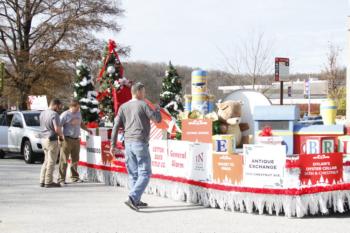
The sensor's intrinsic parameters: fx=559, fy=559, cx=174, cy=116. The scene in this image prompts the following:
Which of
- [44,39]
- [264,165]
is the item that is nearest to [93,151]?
[264,165]

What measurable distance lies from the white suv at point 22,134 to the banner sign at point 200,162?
27.2 ft

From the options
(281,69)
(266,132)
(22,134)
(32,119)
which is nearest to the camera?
(266,132)

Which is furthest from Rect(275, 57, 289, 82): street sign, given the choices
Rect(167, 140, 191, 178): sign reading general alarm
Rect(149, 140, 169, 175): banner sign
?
Rect(167, 140, 191, 178): sign reading general alarm

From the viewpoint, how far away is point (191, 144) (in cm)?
948

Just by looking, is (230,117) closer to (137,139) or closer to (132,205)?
(137,139)

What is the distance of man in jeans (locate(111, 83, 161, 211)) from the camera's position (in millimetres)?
8695

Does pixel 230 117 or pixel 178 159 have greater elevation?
pixel 230 117

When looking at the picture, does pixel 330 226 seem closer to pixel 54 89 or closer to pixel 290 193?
pixel 290 193

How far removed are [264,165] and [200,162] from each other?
134 centimetres

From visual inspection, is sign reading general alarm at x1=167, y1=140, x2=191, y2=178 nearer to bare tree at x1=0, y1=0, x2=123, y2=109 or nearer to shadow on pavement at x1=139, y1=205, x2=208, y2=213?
shadow on pavement at x1=139, y1=205, x2=208, y2=213

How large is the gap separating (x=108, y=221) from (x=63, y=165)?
4.29 m

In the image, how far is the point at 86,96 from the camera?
20547mm

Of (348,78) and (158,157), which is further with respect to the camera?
(348,78)

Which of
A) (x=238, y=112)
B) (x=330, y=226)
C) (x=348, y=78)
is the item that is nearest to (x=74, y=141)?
(x=238, y=112)
